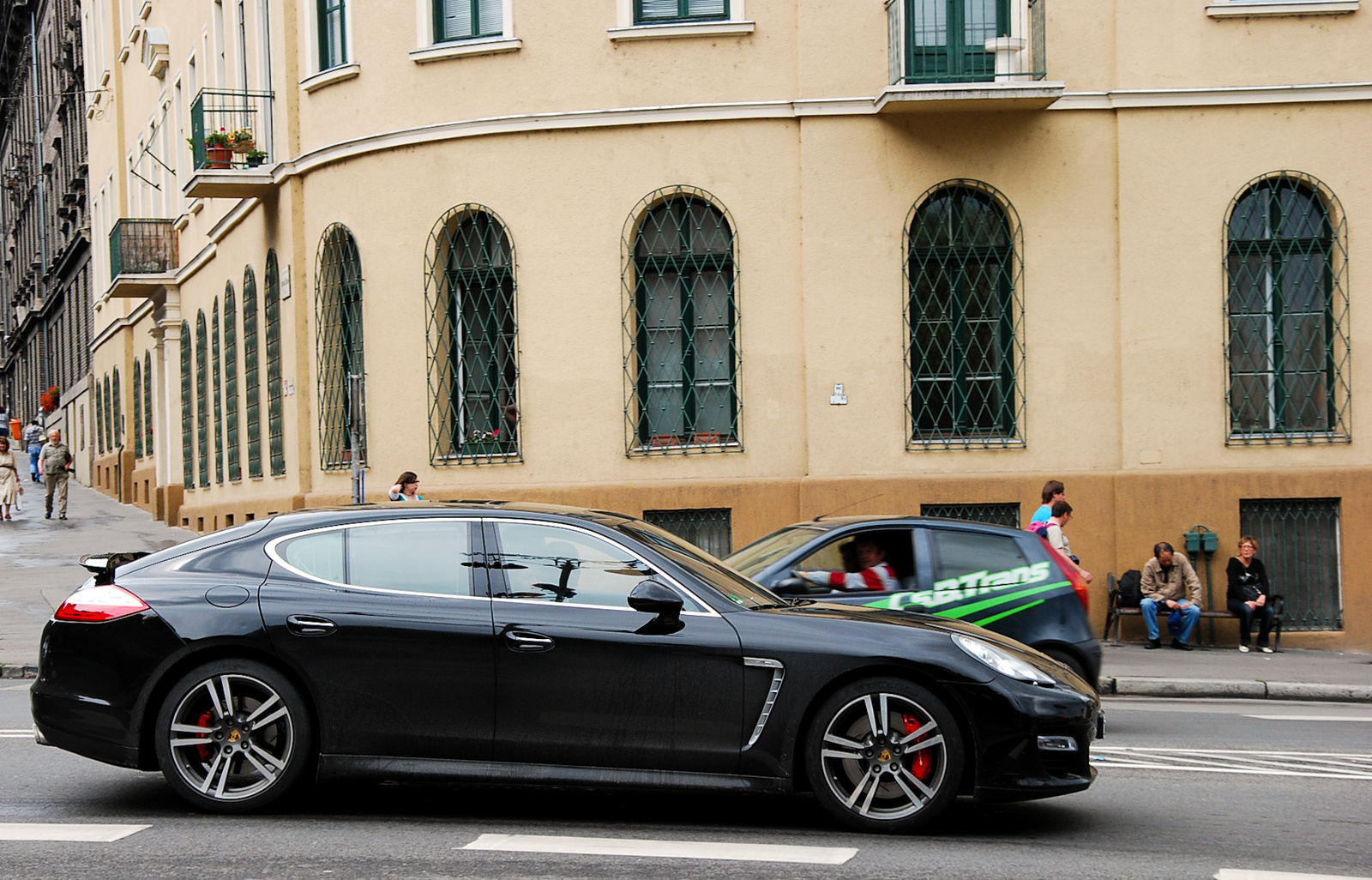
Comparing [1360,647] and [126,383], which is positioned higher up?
[126,383]

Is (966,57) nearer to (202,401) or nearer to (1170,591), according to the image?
(1170,591)

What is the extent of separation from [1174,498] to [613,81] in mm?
7416

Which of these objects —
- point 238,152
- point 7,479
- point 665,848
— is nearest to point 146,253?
point 7,479

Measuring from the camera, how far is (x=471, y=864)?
6.04 meters

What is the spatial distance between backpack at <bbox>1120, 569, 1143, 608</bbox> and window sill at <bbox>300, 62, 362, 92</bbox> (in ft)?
33.4

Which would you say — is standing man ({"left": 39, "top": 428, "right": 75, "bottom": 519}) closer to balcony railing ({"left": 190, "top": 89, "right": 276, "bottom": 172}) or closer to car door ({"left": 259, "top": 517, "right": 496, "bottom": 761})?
balcony railing ({"left": 190, "top": 89, "right": 276, "bottom": 172})

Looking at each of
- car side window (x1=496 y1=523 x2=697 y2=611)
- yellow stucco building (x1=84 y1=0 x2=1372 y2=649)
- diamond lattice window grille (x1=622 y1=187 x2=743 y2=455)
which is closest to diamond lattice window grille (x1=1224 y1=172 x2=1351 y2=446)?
yellow stucco building (x1=84 y1=0 x2=1372 y2=649)

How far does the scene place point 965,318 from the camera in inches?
658

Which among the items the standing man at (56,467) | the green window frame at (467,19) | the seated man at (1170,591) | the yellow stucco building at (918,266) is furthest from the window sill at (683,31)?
the standing man at (56,467)

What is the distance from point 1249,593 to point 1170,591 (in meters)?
0.78

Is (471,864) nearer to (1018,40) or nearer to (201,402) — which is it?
(1018,40)

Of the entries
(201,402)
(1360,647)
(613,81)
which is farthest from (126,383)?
(1360,647)

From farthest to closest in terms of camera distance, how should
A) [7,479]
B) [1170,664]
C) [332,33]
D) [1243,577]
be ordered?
[7,479]
[332,33]
[1243,577]
[1170,664]

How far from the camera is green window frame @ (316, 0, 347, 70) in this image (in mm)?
18391
